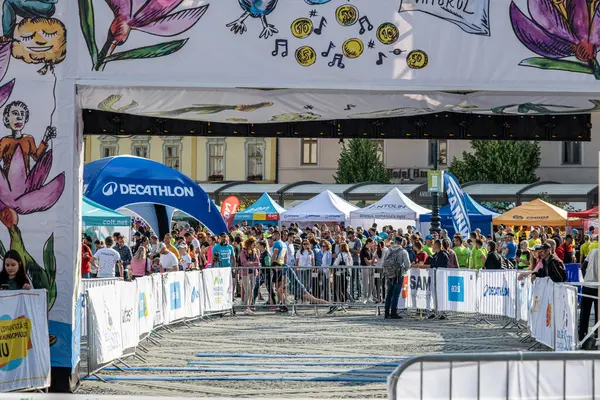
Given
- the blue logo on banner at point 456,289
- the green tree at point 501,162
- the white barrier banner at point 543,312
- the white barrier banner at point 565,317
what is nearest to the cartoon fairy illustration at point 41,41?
the white barrier banner at point 565,317

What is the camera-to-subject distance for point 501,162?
5984 cm

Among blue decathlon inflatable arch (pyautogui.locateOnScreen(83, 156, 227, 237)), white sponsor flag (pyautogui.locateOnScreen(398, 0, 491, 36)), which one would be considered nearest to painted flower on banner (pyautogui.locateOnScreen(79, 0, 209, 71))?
white sponsor flag (pyautogui.locateOnScreen(398, 0, 491, 36))

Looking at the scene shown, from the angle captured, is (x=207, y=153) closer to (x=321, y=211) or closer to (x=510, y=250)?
(x=321, y=211)

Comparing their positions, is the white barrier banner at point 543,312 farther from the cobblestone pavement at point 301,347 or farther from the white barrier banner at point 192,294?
the white barrier banner at point 192,294

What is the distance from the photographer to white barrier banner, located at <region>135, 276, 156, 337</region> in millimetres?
16375

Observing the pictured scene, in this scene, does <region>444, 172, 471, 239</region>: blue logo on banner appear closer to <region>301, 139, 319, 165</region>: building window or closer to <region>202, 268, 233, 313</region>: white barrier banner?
<region>202, 268, 233, 313</region>: white barrier banner

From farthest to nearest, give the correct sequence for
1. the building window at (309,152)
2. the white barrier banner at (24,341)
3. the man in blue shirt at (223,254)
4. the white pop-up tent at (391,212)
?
the building window at (309,152)
the white pop-up tent at (391,212)
the man in blue shirt at (223,254)
the white barrier banner at (24,341)

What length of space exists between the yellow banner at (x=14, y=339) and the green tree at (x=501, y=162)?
49.1 m

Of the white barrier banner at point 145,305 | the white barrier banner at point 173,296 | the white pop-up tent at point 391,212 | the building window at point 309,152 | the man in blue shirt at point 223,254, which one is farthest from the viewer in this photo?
the building window at point 309,152

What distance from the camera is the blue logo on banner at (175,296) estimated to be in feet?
64.8

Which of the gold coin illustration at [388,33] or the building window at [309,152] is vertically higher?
the building window at [309,152]

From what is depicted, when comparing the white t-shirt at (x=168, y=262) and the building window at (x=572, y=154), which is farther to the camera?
the building window at (x=572, y=154)

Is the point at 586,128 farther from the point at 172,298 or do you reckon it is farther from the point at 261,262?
the point at 261,262

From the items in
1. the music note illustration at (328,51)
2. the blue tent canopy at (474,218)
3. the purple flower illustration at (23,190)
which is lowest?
the blue tent canopy at (474,218)
